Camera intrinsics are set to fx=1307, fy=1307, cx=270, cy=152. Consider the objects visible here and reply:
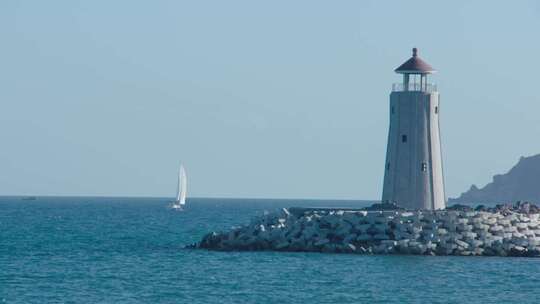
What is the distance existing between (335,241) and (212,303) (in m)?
14.9

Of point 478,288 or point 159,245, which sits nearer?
point 478,288

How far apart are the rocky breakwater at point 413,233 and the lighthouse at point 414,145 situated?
2276 millimetres

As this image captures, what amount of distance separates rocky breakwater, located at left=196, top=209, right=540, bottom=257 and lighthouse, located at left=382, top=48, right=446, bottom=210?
2276 mm

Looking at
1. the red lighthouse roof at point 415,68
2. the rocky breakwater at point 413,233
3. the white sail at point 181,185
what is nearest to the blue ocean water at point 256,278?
the rocky breakwater at point 413,233

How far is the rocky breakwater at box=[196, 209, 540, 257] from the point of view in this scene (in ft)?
178

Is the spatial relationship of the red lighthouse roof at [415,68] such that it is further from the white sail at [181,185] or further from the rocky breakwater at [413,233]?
the white sail at [181,185]

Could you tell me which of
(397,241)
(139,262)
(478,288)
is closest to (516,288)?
(478,288)

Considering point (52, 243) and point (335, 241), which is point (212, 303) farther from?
point (52, 243)

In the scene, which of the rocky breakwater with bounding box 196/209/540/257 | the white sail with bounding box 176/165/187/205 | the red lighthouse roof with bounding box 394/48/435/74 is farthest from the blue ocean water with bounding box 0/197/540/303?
the white sail with bounding box 176/165/187/205

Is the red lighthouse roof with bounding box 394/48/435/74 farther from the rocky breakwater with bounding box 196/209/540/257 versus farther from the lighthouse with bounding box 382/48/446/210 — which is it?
the rocky breakwater with bounding box 196/209/540/257

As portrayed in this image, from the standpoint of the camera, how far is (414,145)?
5675 centimetres

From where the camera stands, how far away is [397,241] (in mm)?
54062

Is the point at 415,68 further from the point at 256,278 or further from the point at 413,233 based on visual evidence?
the point at 256,278

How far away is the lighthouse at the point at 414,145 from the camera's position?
56.8 m
